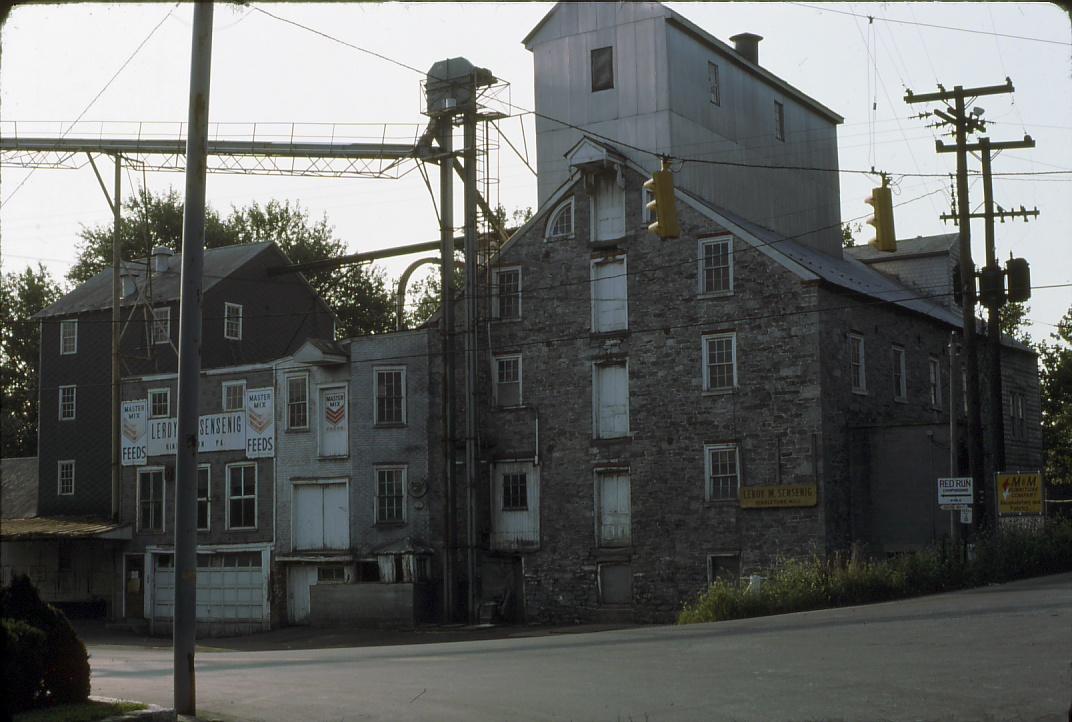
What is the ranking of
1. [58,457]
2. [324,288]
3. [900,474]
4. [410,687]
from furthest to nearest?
1. [324,288]
2. [58,457]
3. [900,474]
4. [410,687]

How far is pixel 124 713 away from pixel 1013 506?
23.5m

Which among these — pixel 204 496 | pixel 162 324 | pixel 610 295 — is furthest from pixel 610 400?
pixel 162 324

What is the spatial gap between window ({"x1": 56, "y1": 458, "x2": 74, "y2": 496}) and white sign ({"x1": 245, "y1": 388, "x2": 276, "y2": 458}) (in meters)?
12.4

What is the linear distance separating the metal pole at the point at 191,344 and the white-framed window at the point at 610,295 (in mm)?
25101

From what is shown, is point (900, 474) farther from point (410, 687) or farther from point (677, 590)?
point (410, 687)

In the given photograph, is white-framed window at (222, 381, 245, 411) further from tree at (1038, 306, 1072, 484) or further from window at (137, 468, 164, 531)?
tree at (1038, 306, 1072, 484)

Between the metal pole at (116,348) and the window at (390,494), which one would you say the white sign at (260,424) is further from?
the metal pole at (116,348)

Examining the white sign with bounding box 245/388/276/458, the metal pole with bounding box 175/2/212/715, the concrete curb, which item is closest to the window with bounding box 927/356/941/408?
the white sign with bounding box 245/388/276/458

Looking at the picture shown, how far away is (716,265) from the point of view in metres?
36.5

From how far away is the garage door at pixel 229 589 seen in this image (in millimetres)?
43625

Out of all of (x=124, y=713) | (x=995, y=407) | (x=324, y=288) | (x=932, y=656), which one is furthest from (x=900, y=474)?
(x=324, y=288)

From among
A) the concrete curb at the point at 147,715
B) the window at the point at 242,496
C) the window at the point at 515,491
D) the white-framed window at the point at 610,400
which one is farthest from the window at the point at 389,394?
the concrete curb at the point at 147,715

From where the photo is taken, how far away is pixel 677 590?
3578 cm

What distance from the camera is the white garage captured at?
43.5 metres
